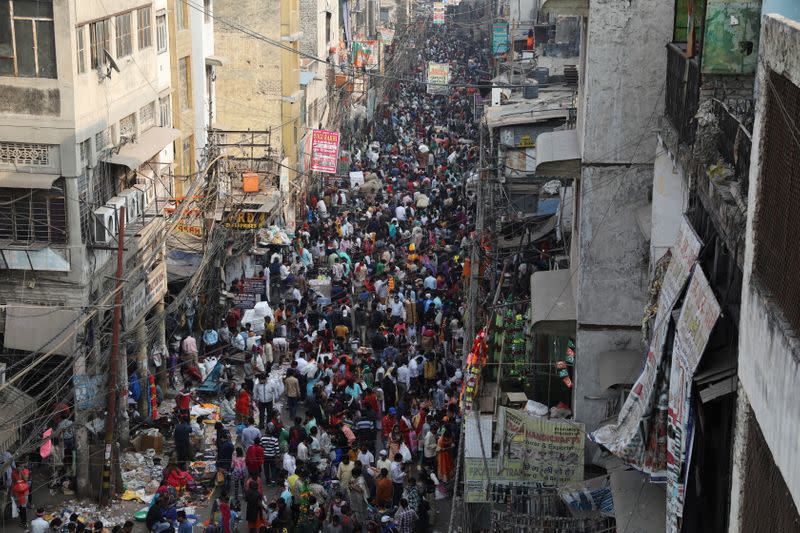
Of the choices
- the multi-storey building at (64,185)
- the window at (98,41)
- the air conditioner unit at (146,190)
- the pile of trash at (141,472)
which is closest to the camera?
the multi-storey building at (64,185)

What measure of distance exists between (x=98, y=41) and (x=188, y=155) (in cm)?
908

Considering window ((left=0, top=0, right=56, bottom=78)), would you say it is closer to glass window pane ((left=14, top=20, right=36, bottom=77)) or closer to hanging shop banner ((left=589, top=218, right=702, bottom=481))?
glass window pane ((left=14, top=20, right=36, bottom=77))

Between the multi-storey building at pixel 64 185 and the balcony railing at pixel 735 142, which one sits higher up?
the balcony railing at pixel 735 142

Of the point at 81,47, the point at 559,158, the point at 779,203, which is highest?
the point at 779,203

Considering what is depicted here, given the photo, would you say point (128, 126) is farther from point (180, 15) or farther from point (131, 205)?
point (180, 15)

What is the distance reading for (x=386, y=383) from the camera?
19391 mm

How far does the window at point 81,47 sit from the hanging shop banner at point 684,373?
1148 cm

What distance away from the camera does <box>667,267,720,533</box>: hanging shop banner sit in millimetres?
8383

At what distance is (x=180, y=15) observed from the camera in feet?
89.8

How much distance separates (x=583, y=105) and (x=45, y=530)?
29.2ft

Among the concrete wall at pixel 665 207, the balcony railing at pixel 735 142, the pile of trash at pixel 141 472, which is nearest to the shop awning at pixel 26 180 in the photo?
the pile of trash at pixel 141 472

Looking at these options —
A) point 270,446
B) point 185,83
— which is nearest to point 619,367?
point 270,446

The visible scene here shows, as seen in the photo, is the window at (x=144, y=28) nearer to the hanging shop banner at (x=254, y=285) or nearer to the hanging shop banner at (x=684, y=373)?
the hanging shop banner at (x=254, y=285)

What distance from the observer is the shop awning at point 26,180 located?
1745 centimetres
